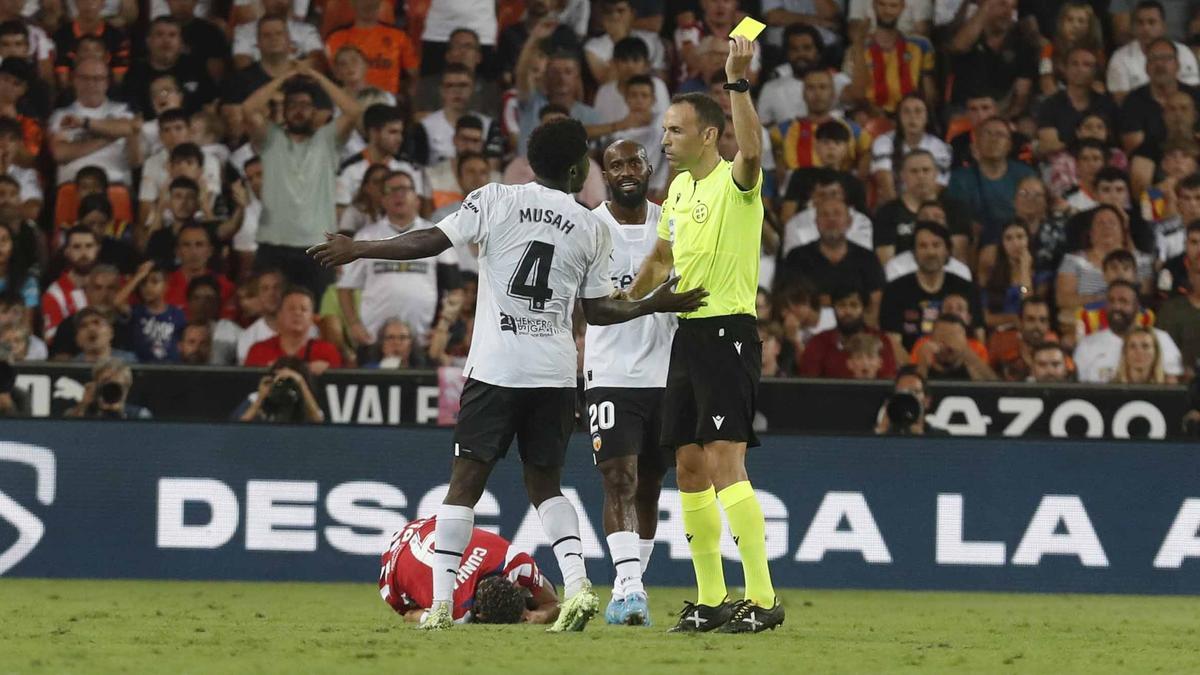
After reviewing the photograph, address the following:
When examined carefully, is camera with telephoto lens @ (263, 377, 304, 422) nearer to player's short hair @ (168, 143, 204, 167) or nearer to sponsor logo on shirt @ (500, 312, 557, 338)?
player's short hair @ (168, 143, 204, 167)

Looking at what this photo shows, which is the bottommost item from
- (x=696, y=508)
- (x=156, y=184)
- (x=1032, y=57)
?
(x=696, y=508)

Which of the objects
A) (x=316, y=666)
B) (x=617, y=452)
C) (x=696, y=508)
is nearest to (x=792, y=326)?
(x=617, y=452)

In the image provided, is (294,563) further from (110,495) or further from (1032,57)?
(1032,57)

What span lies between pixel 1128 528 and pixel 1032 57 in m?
6.11

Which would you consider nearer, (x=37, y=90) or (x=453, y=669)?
(x=453, y=669)

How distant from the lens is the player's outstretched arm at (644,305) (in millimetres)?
7980

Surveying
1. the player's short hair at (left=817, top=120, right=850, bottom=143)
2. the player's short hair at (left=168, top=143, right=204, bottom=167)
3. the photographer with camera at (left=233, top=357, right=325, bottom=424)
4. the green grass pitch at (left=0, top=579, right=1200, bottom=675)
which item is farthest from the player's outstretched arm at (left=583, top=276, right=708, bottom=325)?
the player's short hair at (left=817, top=120, right=850, bottom=143)

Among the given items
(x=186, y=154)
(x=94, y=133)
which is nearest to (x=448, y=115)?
(x=186, y=154)

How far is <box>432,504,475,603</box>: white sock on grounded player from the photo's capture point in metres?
8.22

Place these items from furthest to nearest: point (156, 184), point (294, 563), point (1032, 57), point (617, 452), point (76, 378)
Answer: point (1032, 57), point (156, 184), point (76, 378), point (294, 563), point (617, 452)

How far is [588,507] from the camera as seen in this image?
1247 cm

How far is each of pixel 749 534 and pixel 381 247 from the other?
6.29ft

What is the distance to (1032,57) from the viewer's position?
684 inches

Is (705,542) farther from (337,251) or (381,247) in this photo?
(337,251)
